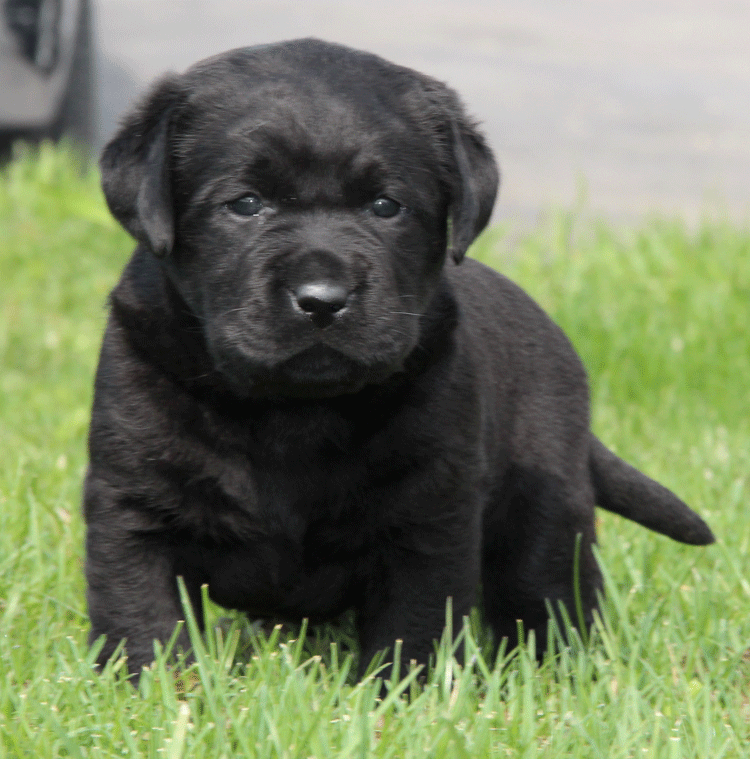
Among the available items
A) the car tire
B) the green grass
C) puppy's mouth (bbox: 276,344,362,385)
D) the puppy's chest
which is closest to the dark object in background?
the car tire

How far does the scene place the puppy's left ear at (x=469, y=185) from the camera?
8.58 ft

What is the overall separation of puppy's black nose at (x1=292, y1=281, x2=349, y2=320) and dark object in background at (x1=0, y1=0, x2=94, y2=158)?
19.9 ft

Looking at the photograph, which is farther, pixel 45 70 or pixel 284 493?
pixel 45 70

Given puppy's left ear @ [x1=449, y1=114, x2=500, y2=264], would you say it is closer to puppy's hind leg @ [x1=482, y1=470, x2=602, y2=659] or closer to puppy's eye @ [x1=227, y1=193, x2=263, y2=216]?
puppy's eye @ [x1=227, y1=193, x2=263, y2=216]

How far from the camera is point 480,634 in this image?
312 centimetres

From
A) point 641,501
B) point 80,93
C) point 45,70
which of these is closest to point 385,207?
point 641,501

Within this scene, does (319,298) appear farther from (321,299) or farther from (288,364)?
(288,364)

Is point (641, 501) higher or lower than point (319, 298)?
lower

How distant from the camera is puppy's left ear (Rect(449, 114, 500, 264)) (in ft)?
8.58

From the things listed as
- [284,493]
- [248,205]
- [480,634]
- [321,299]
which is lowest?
[480,634]

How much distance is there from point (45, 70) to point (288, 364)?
20.5ft

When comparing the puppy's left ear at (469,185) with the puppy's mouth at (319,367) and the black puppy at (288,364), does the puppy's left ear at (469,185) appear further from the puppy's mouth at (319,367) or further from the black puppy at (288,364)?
the puppy's mouth at (319,367)

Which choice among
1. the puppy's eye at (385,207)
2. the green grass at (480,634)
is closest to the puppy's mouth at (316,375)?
the puppy's eye at (385,207)

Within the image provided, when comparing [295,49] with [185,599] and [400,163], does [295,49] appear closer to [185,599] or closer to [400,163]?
[400,163]
